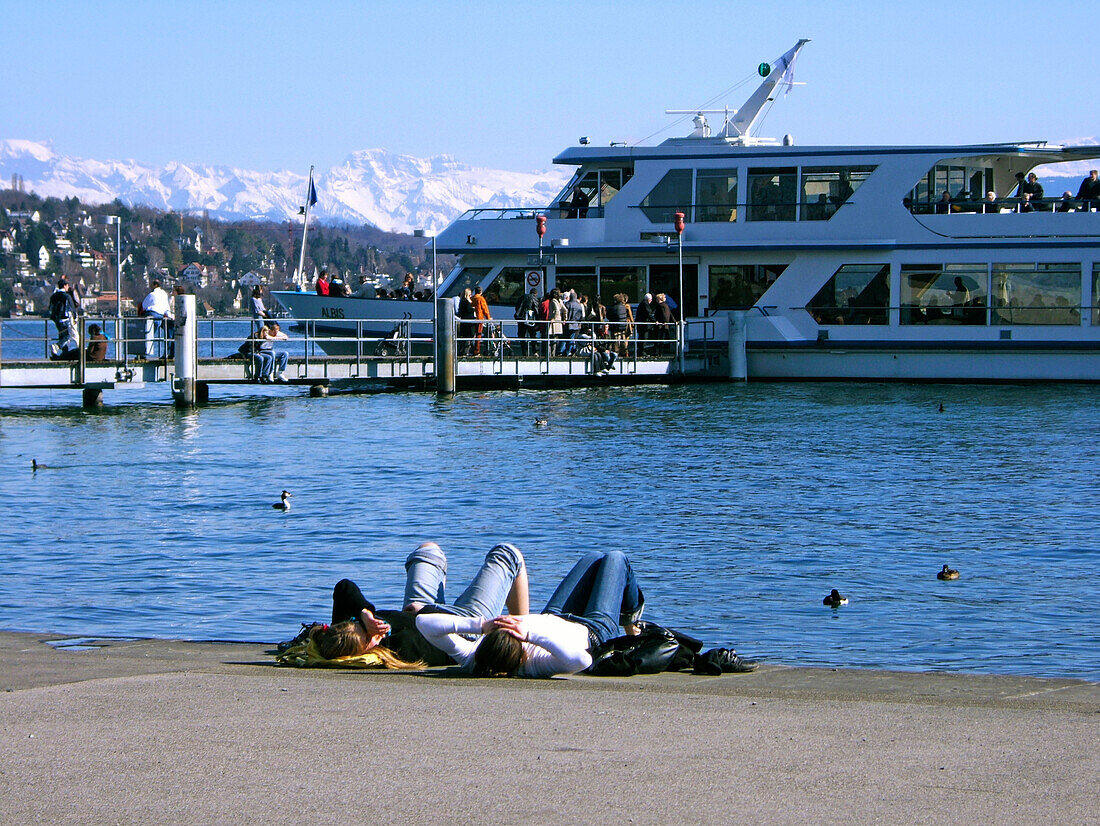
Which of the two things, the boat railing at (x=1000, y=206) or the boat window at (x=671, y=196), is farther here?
the boat window at (x=671, y=196)

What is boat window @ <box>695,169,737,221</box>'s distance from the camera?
35.4 meters

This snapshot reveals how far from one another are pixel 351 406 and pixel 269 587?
20680mm

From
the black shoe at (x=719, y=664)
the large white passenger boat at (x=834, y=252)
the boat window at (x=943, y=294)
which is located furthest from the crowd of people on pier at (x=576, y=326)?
the black shoe at (x=719, y=664)

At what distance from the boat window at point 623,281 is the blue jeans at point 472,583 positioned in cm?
2892

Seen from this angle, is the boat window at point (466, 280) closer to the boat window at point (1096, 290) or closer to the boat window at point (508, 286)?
the boat window at point (508, 286)

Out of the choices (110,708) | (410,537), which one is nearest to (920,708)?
(110,708)

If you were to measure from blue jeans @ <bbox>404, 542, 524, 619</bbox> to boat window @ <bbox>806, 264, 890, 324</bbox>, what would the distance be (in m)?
28.0

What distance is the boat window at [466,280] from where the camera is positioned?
37.3 metres

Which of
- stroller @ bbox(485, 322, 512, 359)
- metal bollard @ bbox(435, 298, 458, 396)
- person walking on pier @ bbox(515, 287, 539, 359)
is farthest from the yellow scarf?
person walking on pier @ bbox(515, 287, 539, 359)

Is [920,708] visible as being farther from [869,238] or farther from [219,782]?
[869,238]

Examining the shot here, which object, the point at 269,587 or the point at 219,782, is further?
the point at 269,587

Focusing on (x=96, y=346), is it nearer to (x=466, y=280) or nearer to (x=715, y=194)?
(x=466, y=280)

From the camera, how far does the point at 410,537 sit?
1434 cm

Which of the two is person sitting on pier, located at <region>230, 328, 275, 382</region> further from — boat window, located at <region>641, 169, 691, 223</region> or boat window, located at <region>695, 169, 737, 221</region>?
boat window, located at <region>695, 169, 737, 221</region>
